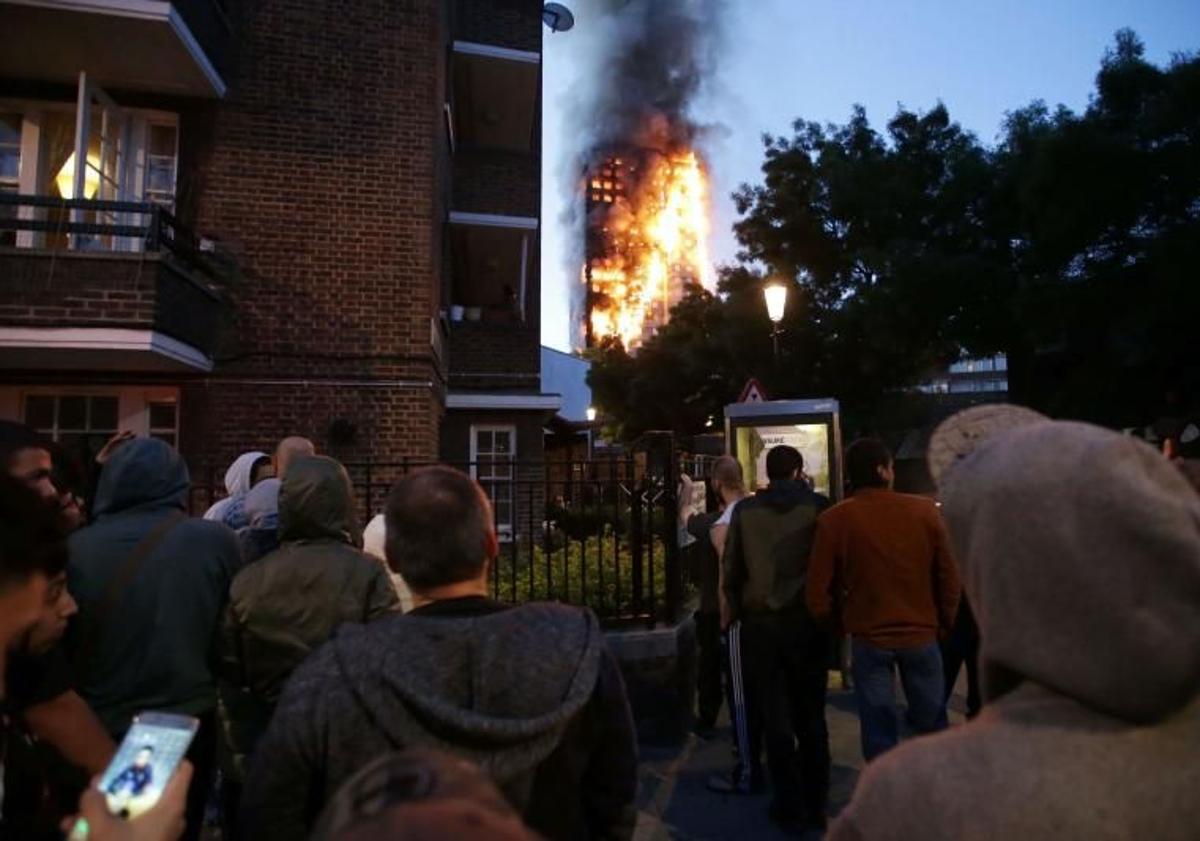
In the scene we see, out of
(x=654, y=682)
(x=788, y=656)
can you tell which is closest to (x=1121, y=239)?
(x=654, y=682)

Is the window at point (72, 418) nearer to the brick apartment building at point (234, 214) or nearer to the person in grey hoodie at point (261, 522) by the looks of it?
the brick apartment building at point (234, 214)

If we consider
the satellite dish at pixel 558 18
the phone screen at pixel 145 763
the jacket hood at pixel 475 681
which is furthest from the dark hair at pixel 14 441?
the satellite dish at pixel 558 18

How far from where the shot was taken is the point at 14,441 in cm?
276

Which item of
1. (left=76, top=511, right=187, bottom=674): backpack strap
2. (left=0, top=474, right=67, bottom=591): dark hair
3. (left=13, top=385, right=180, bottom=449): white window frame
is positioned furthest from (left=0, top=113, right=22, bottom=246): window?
(left=0, top=474, right=67, bottom=591): dark hair

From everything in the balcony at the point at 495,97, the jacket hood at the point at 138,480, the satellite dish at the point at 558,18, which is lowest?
the jacket hood at the point at 138,480

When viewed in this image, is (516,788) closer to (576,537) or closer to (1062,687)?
(1062,687)

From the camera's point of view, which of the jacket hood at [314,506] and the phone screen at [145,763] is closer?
the phone screen at [145,763]

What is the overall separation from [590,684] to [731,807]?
3.35m

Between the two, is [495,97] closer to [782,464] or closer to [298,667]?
[782,464]

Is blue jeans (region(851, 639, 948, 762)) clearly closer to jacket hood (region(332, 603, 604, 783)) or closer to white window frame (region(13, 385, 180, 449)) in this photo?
jacket hood (region(332, 603, 604, 783))

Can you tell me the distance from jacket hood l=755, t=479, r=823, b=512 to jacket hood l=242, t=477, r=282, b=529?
250cm

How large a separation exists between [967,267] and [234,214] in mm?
19208

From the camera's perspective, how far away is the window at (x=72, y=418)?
8.81 m

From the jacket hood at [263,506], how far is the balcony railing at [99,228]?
4609 millimetres
